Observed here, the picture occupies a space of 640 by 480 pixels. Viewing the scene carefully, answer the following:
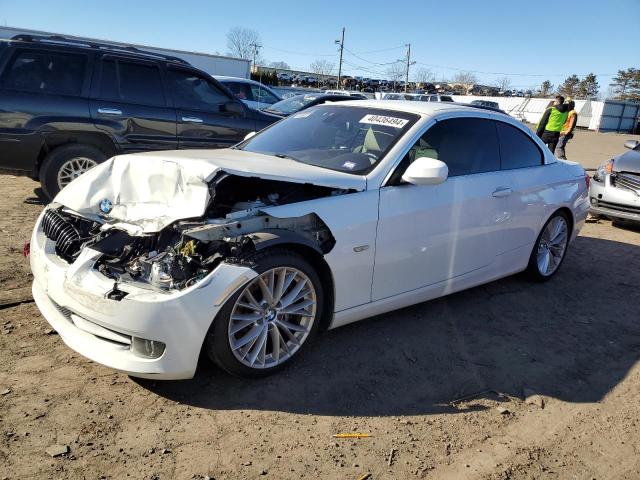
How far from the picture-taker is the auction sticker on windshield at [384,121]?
3.89 meters

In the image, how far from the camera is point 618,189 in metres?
7.96

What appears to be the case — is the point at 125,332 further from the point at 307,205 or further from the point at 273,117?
the point at 273,117

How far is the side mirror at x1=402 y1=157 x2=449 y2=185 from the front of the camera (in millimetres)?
3482

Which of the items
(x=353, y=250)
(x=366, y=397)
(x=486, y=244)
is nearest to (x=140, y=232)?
(x=353, y=250)

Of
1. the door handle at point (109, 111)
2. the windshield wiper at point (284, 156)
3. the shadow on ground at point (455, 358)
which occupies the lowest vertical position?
the shadow on ground at point (455, 358)

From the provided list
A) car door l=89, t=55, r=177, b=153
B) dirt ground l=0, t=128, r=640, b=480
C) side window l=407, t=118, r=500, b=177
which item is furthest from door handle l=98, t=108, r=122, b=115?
side window l=407, t=118, r=500, b=177

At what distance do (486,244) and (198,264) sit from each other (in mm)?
2516

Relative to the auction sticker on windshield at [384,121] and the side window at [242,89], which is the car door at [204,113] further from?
the side window at [242,89]

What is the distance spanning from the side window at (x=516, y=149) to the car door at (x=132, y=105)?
4374mm

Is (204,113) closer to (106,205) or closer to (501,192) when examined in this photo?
(106,205)

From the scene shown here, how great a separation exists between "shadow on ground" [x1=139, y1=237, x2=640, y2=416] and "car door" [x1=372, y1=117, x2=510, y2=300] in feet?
1.38

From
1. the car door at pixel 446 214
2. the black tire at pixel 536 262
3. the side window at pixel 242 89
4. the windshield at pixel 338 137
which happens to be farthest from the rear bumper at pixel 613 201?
the side window at pixel 242 89

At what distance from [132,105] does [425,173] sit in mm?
4667

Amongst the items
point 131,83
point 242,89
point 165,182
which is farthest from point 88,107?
point 242,89
